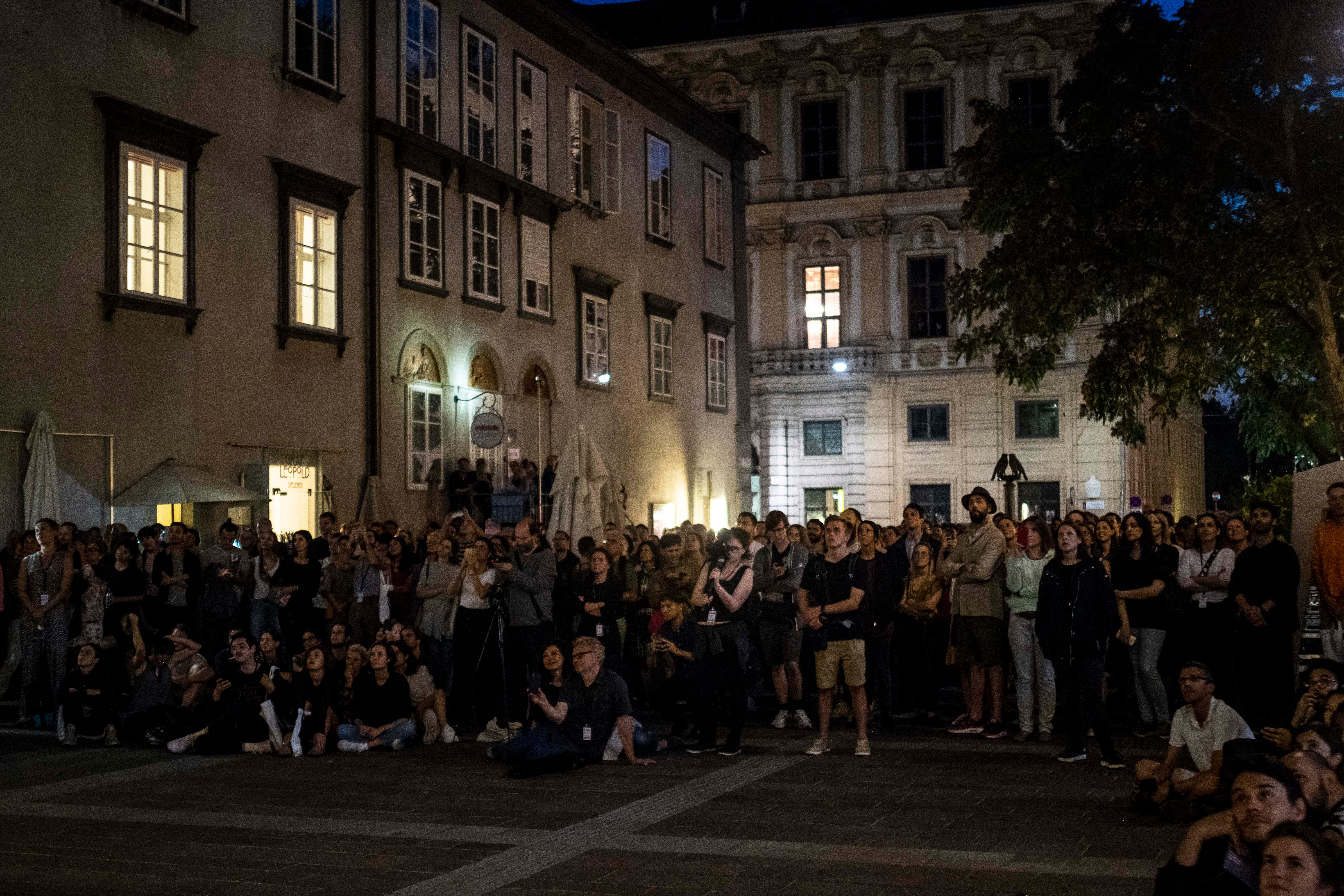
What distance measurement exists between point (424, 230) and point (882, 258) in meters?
26.5

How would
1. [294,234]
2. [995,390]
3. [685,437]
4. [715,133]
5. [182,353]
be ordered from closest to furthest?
1. [182,353]
2. [294,234]
3. [685,437]
4. [715,133]
5. [995,390]

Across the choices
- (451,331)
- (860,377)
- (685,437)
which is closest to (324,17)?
(451,331)

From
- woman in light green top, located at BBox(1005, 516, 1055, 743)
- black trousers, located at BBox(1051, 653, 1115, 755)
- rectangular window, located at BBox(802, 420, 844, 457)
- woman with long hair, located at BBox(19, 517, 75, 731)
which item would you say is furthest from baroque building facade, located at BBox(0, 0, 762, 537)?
rectangular window, located at BBox(802, 420, 844, 457)

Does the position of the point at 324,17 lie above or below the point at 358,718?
above

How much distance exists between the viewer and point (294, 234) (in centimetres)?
2212

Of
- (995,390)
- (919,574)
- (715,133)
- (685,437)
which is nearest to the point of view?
(919,574)

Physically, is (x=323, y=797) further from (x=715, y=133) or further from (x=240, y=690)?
(x=715, y=133)

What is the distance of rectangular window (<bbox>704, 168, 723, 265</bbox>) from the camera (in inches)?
1459

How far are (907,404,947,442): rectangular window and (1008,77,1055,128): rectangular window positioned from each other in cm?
922

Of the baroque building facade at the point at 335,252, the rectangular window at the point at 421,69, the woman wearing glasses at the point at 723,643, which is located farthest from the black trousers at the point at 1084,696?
the rectangular window at the point at 421,69

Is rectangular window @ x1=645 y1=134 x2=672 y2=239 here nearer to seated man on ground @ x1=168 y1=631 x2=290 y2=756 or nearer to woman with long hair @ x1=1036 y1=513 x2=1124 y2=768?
seated man on ground @ x1=168 y1=631 x2=290 y2=756

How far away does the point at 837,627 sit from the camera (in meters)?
13.0

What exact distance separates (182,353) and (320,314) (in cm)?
318

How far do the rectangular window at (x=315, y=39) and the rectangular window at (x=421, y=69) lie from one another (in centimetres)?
176
